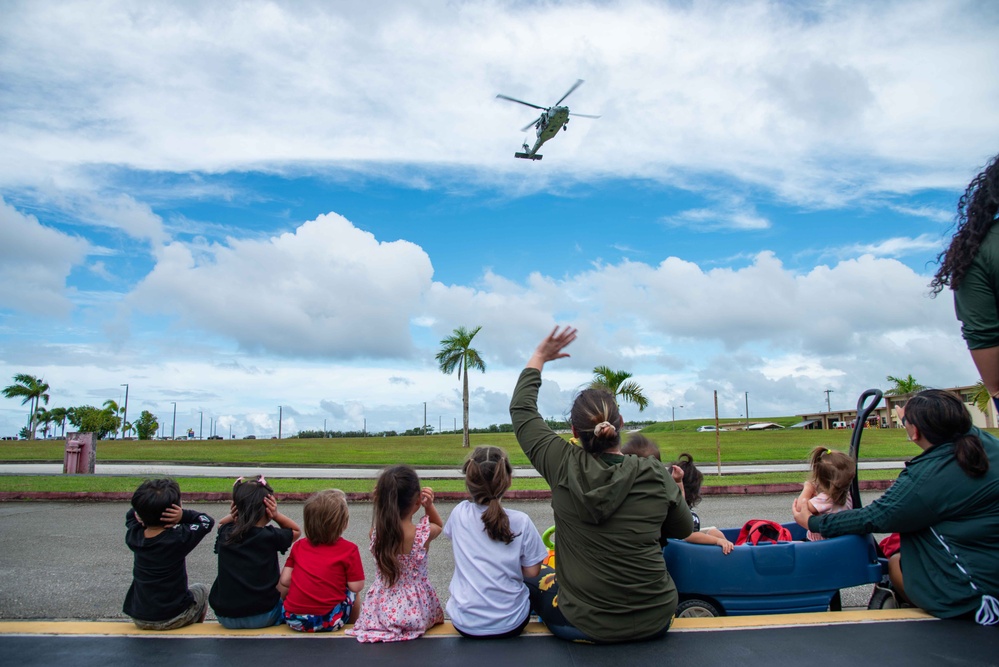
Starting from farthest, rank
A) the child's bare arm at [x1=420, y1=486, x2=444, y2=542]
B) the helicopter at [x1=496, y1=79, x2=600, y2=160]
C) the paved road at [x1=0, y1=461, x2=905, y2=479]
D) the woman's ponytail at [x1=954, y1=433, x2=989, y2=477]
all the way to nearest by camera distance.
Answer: the helicopter at [x1=496, y1=79, x2=600, y2=160], the paved road at [x1=0, y1=461, x2=905, y2=479], the child's bare arm at [x1=420, y1=486, x2=444, y2=542], the woman's ponytail at [x1=954, y1=433, x2=989, y2=477]

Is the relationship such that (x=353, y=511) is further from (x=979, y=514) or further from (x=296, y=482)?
(x=979, y=514)

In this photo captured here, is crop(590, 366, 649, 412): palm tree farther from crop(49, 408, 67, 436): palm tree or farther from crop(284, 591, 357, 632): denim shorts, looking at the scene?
crop(49, 408, 67, 436): palm tree

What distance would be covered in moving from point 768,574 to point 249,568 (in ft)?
9.97

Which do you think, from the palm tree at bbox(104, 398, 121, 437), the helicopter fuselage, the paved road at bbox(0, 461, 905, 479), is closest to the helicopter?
the helicopter fuselage

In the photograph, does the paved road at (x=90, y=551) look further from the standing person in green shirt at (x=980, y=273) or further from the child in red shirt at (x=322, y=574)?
the standing person in green shirt at (x=980, y=273)

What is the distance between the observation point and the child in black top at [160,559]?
3.77 meters

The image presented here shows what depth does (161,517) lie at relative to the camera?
387 cm

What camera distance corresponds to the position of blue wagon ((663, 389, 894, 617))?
3.84 meters

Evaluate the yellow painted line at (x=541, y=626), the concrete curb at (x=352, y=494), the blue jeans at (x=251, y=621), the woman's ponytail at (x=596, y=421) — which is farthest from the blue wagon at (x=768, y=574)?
the concrete curb at (x=352, y=494)

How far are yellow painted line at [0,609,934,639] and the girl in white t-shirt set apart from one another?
0.61 feet

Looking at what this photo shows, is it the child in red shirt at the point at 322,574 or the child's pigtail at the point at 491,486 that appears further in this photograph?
the child in red shirt at the point at 322,574

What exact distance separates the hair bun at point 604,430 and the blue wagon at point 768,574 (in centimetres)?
108

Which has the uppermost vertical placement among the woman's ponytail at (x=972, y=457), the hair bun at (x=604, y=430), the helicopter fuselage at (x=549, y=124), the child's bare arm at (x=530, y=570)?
the helicopter fuselage at (x=549, y=124)

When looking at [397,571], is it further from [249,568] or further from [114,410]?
[114,410]
